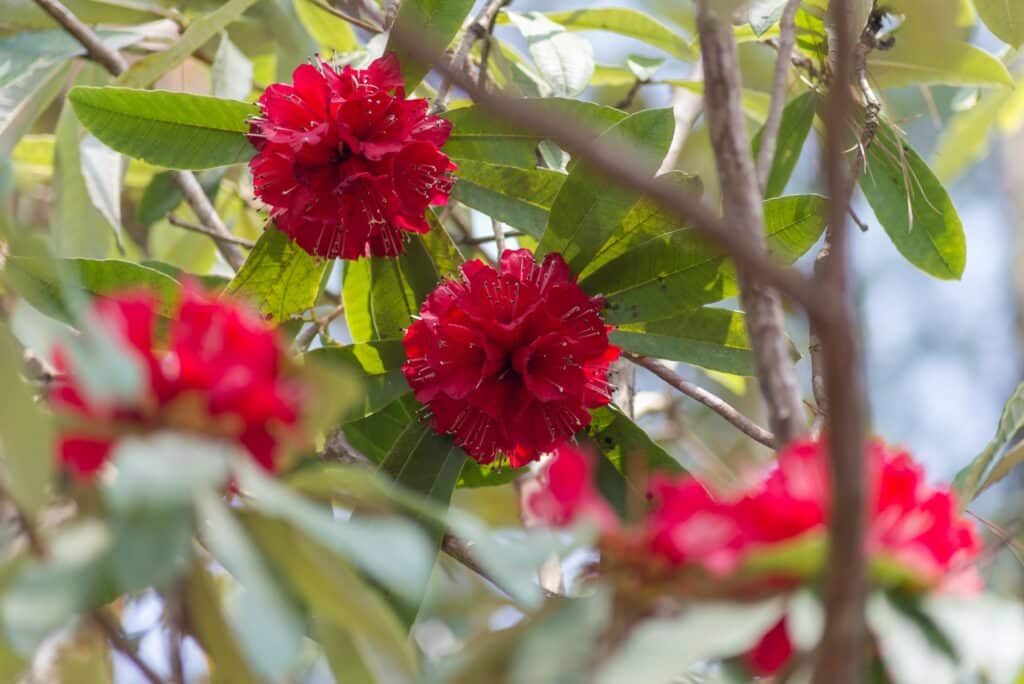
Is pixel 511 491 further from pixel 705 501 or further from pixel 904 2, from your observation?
pixel 705 501

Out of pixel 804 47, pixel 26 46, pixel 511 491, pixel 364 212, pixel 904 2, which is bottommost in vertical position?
pixel 511 491

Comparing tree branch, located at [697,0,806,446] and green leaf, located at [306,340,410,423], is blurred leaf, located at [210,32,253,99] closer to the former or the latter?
green leaf, located at [306,340,410,423]

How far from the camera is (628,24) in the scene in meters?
1.91

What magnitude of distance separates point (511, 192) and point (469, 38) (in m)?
0.19

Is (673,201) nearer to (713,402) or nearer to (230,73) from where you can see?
(713,402)

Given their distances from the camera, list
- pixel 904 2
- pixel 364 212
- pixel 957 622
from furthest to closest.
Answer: pixel 904 2, pixel 364 212, pixel 957 622

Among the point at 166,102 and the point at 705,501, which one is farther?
the point at 166,102

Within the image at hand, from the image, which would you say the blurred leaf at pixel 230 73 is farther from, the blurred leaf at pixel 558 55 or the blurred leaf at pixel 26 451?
the blurred leaf at pixel 26 451

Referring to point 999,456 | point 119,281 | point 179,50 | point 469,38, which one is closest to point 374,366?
point 119,281

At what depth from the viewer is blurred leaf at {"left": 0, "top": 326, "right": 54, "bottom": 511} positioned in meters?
0.66

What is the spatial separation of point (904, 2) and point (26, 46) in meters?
1.19

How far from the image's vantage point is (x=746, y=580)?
645 mm

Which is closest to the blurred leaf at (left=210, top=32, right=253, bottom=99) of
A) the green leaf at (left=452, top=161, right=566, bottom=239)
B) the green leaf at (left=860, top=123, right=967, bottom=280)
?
the green leaf at (left=452, top=161, right=566, bottom=239)

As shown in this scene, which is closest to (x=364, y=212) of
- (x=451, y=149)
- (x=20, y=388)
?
(x=451, y=149)
